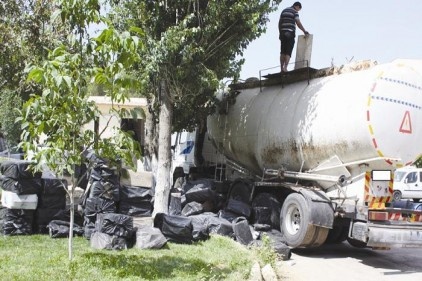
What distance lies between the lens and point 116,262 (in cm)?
658

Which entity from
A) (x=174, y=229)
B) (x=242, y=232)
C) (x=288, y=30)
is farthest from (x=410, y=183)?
(x=174, y=229)

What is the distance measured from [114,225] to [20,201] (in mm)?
1887

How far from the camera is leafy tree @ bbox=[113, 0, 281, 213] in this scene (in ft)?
32.7

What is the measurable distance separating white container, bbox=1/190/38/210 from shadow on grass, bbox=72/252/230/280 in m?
2.09

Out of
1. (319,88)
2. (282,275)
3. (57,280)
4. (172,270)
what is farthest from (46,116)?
(319,88)

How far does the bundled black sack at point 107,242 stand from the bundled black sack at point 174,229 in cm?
101

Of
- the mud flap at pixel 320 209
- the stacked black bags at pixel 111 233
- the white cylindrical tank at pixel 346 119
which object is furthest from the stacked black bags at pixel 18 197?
the white cylindrical tank at pixel 346 119

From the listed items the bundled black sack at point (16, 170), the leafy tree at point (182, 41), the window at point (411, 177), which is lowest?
the bundled black sack at point (16, 170)

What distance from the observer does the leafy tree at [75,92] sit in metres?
5.79

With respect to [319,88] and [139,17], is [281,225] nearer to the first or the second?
[319,88]

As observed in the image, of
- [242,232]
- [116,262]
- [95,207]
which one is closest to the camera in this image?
[116,262]

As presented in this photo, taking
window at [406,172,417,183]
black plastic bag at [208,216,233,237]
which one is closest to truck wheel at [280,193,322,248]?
black plastic bag at [208,216,233,237]

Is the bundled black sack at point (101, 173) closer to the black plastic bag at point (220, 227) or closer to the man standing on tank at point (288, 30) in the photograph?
the black plastic bag at point (220, 227)

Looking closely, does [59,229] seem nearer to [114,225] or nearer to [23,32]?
[114,225]
